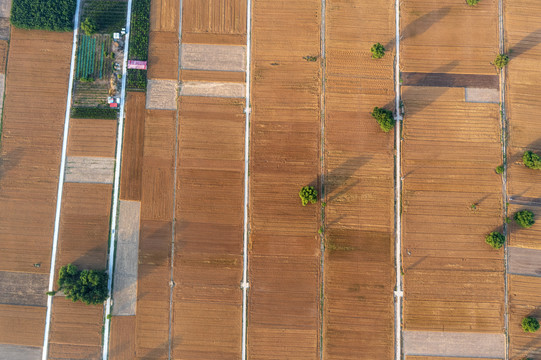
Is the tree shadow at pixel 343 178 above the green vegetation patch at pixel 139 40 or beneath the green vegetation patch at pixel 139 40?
beneath

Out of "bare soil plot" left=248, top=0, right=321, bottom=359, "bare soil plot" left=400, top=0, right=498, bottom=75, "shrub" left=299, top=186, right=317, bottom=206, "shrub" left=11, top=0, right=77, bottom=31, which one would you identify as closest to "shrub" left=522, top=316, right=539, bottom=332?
"bare soil plot" left=248, top=0, right=321, bottom=359

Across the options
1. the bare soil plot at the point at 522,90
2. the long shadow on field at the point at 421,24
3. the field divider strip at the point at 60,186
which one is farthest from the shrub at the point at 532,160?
the field divider strip at the point at 60,186

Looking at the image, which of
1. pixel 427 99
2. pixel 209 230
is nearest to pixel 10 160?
pixel 209 230

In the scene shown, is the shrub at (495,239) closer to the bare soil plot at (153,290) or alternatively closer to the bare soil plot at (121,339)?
the bare soil plot at (153,290)

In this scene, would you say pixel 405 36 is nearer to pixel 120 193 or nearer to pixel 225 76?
pixel 225 76

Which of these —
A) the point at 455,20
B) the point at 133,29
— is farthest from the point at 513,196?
the point at 133,29

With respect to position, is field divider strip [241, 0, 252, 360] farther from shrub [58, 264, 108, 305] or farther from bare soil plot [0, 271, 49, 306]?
bare soil plot [0, 271, 49, 306]

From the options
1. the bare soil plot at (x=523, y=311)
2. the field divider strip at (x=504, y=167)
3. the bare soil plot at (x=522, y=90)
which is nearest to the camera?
the bare soil plot at (x=523, y=311)
